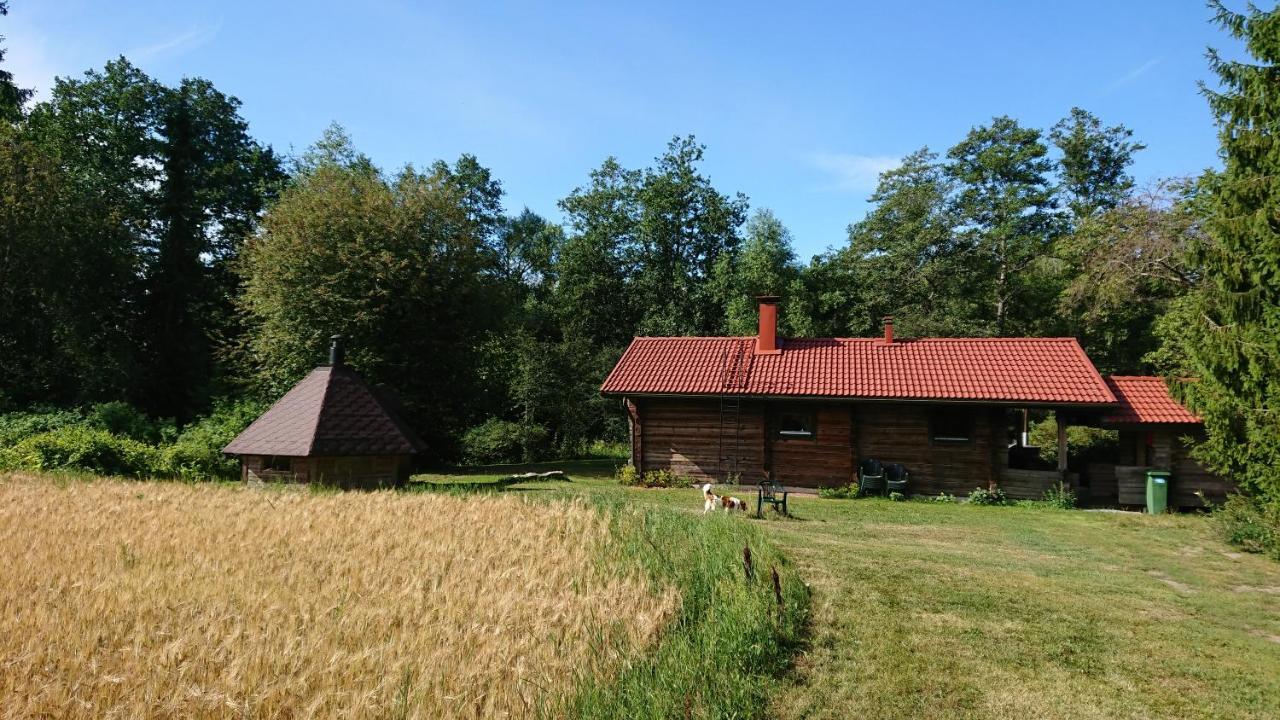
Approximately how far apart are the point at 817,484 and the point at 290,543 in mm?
15076

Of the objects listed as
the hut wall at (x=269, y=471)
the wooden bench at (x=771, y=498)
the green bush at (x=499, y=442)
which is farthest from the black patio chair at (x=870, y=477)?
the green bush at (x=499, y=442)

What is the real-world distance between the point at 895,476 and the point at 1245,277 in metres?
9.28

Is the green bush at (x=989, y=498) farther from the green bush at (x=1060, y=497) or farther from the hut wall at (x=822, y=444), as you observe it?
the green bush at (x=1060, y=497)

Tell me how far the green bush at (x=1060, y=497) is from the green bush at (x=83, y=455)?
21681 millimetres

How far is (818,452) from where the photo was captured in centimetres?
1975

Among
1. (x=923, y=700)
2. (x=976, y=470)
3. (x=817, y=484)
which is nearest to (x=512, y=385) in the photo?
(x=817, y=484)

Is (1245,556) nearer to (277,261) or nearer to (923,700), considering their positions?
(923,700)

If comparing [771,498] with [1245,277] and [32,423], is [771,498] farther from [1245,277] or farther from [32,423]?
A: [32,423]

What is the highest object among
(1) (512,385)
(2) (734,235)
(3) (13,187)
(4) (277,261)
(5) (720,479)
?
(2) (734,235)

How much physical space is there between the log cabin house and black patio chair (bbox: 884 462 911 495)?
26 centimetres

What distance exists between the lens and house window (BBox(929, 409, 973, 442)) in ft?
62.5

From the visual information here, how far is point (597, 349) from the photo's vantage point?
37469 millimetres

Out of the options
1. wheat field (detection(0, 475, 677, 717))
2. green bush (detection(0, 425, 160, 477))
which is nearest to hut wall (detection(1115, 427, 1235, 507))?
wheat field (detection(0, 475, 677, 717))

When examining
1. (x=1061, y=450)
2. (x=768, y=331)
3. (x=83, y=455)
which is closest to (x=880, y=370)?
(x=768, y=331)
